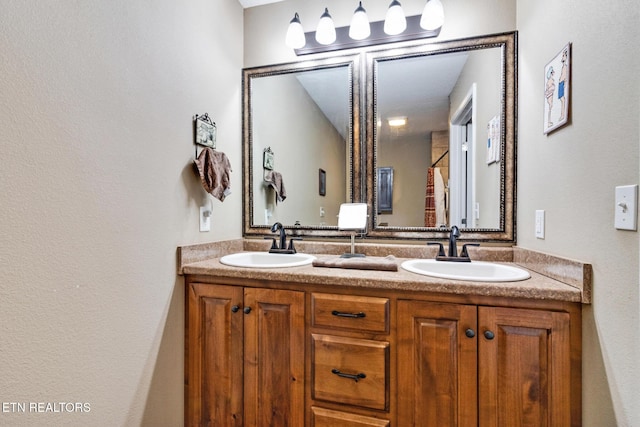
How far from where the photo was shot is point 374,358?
1.20m

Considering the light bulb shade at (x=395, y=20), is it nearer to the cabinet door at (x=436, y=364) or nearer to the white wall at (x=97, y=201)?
the white wall at (x=97, y=201)

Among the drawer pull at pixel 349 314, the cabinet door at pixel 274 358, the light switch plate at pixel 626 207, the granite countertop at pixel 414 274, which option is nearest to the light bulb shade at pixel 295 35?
the granite countertop at pixel 414 274

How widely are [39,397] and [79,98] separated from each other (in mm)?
906

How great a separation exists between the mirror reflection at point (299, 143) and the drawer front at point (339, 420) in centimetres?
98

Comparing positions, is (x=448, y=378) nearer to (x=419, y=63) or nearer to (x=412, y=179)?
(x=412, y=179)

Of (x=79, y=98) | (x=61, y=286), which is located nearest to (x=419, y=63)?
A: (x=79, y=98)

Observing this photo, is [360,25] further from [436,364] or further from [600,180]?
[436,364]

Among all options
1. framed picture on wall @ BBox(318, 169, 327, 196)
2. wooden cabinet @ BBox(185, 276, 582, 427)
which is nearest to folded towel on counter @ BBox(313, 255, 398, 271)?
wooden cabinet @ BBox(185, 276, 582, 427)

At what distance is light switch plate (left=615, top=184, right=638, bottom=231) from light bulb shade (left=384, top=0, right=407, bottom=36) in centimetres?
134

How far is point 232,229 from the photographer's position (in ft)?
6.27

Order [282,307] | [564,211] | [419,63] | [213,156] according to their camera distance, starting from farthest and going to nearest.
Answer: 1. [419,63]
2. [213,156]
3. [282,307]
4. [564,211]

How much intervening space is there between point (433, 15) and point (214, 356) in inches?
82.0

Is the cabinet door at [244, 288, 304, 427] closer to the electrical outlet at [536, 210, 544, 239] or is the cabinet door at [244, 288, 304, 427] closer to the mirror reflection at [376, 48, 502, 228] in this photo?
the mirror reflection at [376, 48, 502, 228]

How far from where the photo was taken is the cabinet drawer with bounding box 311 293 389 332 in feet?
3.94
